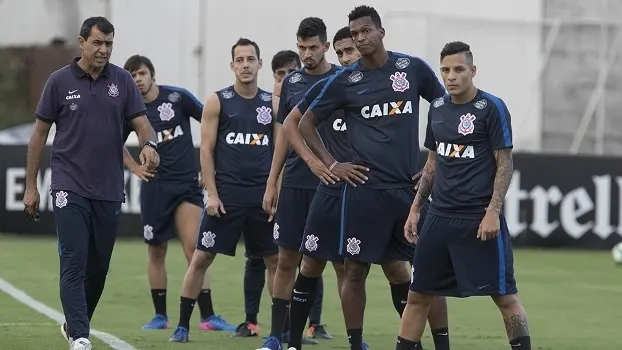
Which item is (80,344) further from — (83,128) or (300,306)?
(300,306)

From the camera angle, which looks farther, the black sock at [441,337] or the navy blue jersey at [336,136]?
the navy blue jersey at [336,136]

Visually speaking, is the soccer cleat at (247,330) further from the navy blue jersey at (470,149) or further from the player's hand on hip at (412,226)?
the navy blue jersey at (470,149)

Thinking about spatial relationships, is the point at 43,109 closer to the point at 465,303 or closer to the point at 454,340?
the point at 454,340

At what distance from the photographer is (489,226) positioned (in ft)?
27.5

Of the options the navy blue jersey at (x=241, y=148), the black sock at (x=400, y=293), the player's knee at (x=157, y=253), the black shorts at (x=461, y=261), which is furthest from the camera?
the player's knee at (x=157, y=253)

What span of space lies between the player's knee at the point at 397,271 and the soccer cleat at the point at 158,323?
2.89 m

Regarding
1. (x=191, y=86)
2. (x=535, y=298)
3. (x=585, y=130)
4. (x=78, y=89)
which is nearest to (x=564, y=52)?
(x=585, y=130)

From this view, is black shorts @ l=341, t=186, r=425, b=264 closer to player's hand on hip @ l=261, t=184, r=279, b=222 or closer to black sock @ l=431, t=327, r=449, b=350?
black sock @ l=431, t=327, r=449, b=350

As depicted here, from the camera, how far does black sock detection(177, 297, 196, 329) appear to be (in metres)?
11.0

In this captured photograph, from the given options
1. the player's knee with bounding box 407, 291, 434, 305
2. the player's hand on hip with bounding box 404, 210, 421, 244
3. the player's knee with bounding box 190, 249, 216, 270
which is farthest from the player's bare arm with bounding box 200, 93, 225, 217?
the player's knee with bounding box 407, 291, 434, 305

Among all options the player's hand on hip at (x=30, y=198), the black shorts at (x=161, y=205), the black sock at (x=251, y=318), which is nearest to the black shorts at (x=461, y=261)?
the player's hand on hip at (x=30, y=198)

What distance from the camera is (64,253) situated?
9320 mm

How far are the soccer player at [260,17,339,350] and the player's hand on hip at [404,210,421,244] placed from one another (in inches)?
60.2

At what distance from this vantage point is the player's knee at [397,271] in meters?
9.65
